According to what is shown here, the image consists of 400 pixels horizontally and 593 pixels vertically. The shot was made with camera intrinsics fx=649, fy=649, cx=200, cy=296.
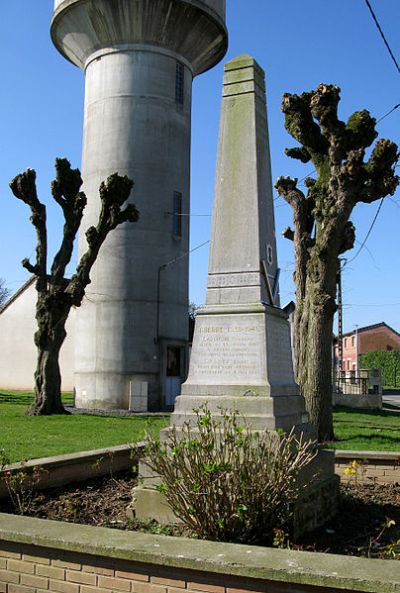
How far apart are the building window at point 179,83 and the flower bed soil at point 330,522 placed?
62.6 ft

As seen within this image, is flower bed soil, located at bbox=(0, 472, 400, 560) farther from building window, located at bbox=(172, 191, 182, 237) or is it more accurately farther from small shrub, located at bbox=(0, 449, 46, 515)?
building window, located at bbox=(172, 191, 182, 237)

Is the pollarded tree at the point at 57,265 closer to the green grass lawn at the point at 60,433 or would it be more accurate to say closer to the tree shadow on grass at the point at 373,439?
the green grass lawn at the point at 60,433

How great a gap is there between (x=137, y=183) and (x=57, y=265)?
4.79m

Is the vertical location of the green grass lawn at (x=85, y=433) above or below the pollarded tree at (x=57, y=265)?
below

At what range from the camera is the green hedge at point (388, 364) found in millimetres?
63531

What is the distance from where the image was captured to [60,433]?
13125 mm

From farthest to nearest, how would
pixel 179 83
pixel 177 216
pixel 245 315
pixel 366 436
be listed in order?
pixel 179 83 → pixel 177 216 → pixel 366 436 → pixel 245 315

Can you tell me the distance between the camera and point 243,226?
21.0ft

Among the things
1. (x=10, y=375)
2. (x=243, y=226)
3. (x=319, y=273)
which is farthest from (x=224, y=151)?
(x=10, y=375)

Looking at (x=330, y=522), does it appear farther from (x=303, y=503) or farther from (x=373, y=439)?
(x=373, y=439)

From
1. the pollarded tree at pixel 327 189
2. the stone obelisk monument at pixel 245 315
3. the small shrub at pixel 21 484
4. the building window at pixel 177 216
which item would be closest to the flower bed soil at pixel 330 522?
the small shrub at pixel 21 484

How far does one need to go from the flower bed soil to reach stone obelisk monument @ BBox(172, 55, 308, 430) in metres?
0.96

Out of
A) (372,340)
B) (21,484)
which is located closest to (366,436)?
(21,484)

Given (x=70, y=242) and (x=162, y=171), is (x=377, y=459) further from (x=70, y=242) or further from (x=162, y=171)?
(x=162, y=171)
